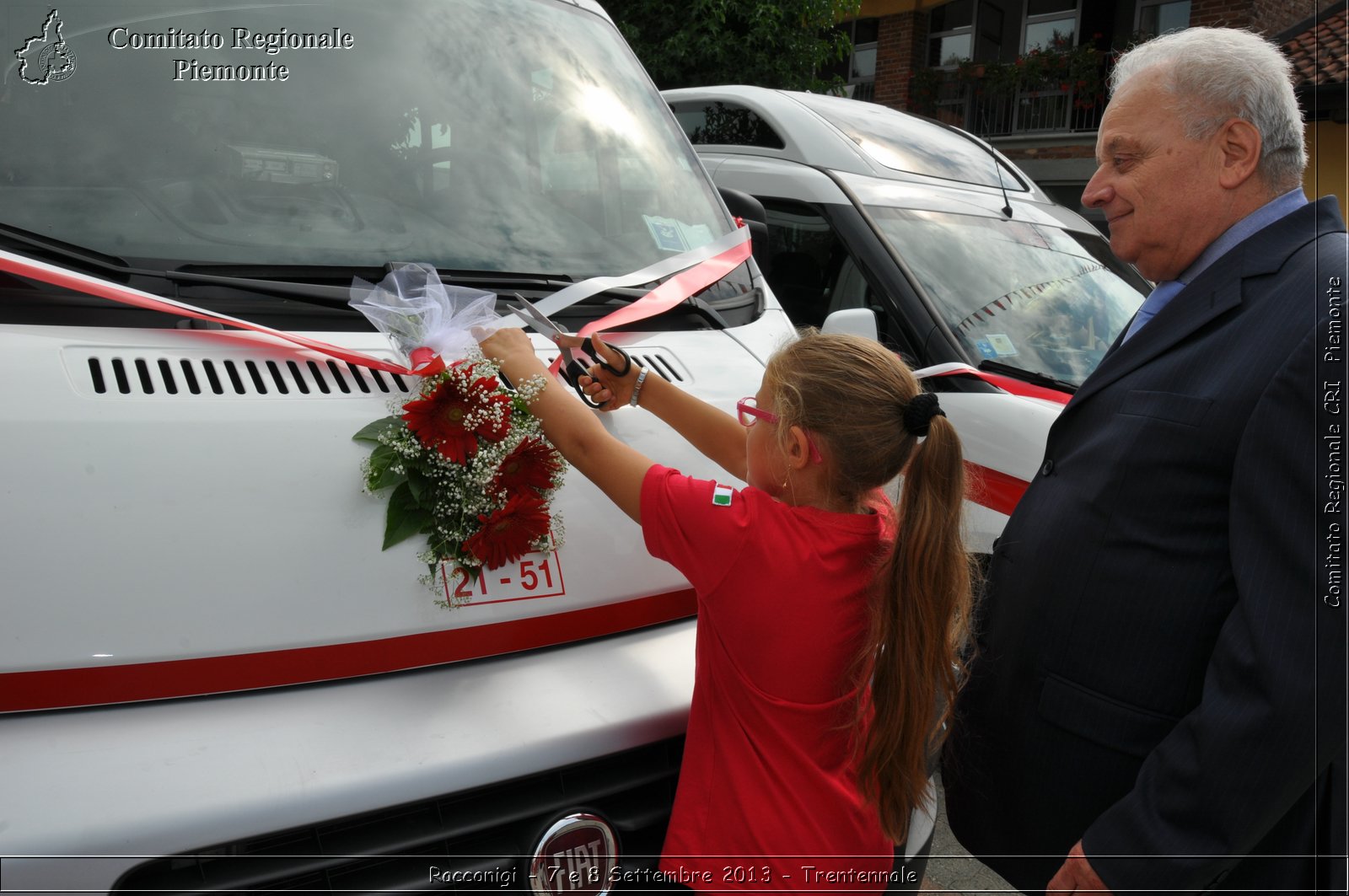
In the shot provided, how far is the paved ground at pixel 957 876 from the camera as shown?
3.19 m

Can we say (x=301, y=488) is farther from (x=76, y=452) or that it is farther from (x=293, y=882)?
(x=293, y=882)

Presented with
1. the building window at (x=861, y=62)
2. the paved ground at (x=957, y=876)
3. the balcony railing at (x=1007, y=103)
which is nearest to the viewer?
the paved ground at (x=957, y=876)

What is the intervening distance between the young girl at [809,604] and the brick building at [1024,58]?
1355 centimetres

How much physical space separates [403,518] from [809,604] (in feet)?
2.40

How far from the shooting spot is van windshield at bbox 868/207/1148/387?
13.8 feet

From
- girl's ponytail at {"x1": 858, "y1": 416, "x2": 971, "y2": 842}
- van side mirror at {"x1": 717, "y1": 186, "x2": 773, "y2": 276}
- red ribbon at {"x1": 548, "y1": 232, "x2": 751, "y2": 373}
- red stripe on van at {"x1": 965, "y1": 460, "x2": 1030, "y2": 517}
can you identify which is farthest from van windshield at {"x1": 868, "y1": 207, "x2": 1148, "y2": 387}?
girl's ponytail at {"x1": 858, "y1": 416, "x2": 971, "y2": 842}

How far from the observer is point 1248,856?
5.56 feet

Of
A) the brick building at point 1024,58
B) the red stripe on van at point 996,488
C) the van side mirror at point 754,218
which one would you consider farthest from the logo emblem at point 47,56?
the brick building at point 1024,58

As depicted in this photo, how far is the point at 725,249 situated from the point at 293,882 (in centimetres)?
186

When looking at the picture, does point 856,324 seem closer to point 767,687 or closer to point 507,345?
point 507,345

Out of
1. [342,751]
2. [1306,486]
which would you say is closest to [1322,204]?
[1306,486]

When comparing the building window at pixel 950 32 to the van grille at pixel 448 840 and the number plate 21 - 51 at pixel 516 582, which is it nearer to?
the number plate 21 - 51 at pixel 516 582

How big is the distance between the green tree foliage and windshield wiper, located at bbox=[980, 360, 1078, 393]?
6958 millimetres

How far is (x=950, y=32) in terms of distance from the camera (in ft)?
58.0
